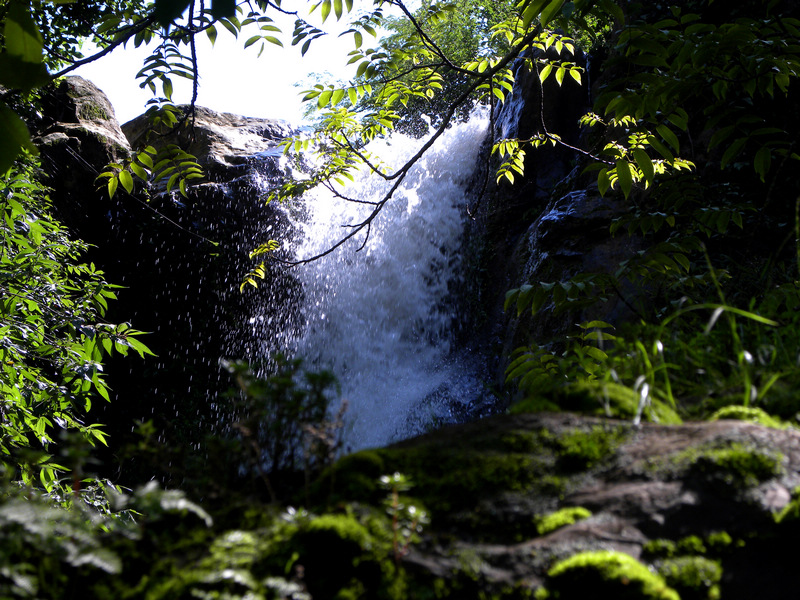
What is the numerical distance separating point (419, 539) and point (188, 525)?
0.53 m

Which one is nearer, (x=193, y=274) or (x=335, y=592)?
(x=335, y=592)

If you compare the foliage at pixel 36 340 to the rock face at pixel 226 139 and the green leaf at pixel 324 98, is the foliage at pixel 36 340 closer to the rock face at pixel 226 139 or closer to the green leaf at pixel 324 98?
the green leaf at pixel 324 98

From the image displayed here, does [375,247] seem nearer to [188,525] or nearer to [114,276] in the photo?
[114,276]

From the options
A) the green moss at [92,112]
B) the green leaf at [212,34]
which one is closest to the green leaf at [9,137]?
the green leaf at [212,34]

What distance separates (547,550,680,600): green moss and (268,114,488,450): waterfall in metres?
7.07

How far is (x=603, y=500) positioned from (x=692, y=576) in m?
0.22

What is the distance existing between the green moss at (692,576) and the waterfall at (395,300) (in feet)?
23.1

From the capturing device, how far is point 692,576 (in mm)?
954

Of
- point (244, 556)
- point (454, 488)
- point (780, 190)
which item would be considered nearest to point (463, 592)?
point (454, 488)

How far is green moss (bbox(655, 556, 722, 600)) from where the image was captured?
3.07ft

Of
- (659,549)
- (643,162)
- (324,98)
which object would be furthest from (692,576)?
(324,98)

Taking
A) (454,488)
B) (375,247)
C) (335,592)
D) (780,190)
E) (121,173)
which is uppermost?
(375,247)

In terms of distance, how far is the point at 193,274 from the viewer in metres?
9.73

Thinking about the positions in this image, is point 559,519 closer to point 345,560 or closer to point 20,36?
point 345,560
